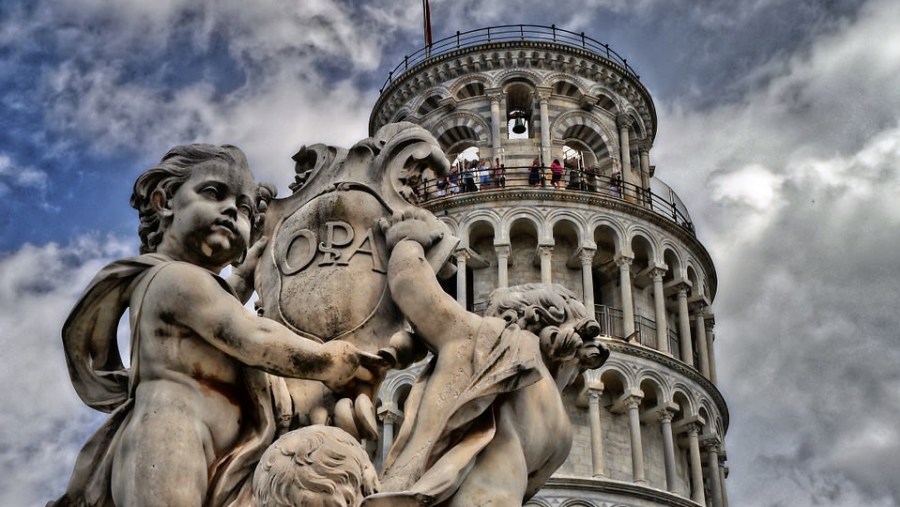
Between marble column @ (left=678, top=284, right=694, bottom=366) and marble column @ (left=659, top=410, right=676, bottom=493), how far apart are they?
2454 mm

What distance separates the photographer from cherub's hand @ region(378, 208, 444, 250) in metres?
4.83

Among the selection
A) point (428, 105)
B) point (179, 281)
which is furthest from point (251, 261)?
point (428, 105)

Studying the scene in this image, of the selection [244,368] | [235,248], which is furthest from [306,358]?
[235,248]

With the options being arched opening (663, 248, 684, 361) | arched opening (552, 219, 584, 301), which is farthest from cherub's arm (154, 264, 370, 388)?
arched opening (663, 248, 684, 361)

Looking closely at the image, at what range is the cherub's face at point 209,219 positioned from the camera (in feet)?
14.4

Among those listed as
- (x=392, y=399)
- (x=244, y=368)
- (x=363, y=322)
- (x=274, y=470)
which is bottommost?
(x=274, y=470)

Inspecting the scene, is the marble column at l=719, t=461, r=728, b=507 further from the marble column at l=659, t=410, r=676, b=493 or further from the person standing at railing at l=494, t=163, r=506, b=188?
the person standing at railing at l=494, t=163, r=506, b=188

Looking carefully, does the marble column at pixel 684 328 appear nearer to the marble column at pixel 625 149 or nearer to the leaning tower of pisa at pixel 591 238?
the leaning tower of pisa at pixel 591 238

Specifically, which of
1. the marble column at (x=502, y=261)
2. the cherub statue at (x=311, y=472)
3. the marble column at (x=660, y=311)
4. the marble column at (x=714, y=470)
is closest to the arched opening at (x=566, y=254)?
the marble column at (x=502, y=261)

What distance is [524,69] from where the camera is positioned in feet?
140

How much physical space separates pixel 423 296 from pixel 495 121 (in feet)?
123

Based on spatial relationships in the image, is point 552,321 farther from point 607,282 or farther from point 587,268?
point 607,282

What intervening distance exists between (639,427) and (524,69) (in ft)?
40.3

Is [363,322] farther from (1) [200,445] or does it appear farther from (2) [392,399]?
(2) [392,399]
